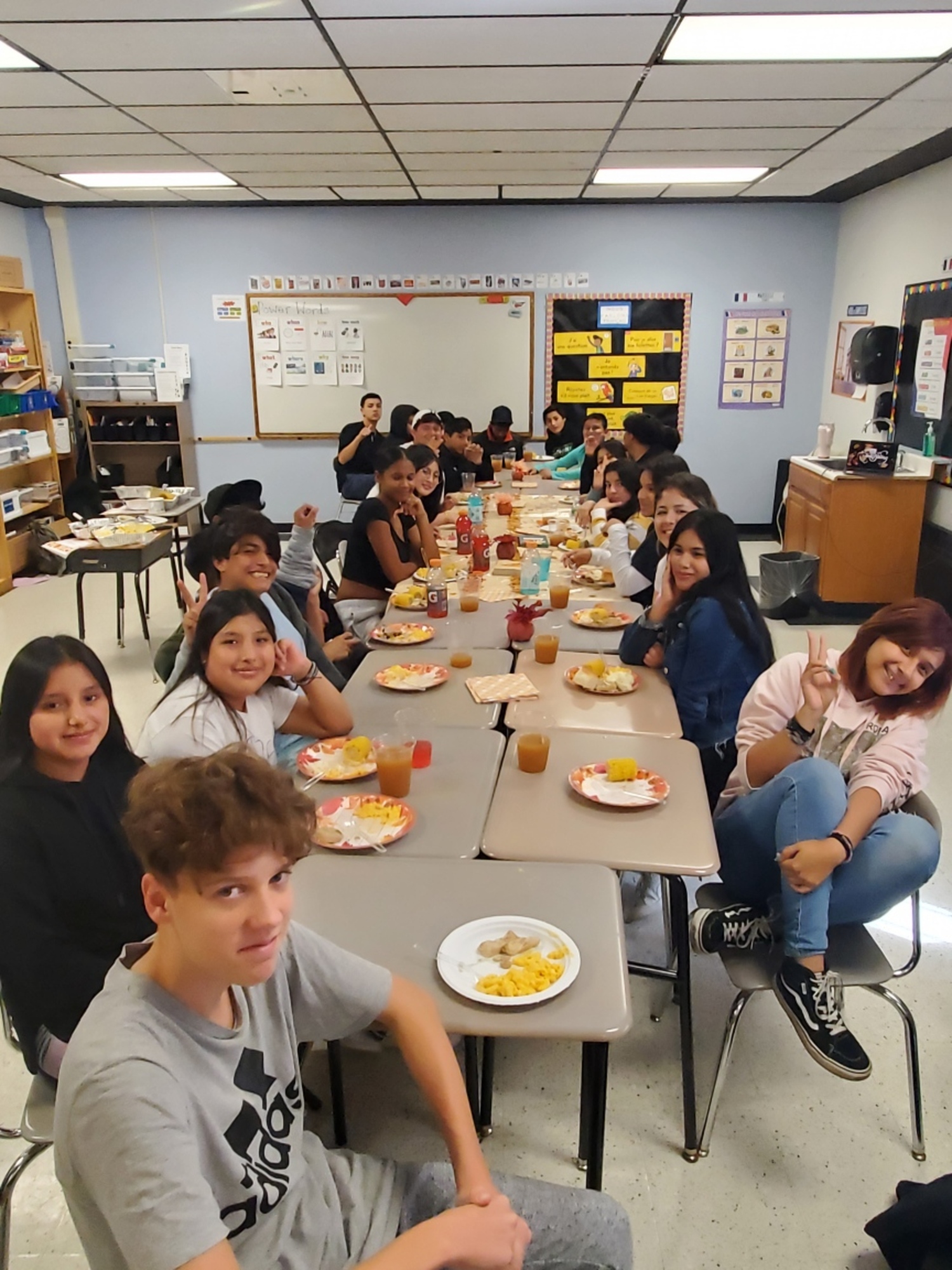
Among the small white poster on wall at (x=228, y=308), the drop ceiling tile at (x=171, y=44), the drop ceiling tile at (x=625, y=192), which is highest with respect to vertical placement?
the drop ceiling tile at (x=625, y=192)

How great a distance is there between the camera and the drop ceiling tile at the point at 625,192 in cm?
637

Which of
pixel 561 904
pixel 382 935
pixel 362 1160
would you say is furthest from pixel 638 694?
pixel 362 1160

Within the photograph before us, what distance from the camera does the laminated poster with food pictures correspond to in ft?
23.7

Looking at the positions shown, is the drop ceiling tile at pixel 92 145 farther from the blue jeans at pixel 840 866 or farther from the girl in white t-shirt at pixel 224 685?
the blue jeans at pixel 840 866

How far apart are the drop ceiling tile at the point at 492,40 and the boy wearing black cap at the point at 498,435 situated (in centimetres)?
369

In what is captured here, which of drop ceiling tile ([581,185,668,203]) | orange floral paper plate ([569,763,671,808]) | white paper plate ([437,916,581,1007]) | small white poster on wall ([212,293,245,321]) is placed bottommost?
white paper plate ([437,916,581,1007])

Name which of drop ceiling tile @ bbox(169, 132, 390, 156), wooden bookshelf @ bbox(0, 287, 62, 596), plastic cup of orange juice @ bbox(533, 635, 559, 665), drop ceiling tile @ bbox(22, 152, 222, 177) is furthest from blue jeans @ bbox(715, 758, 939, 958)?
wooden bookshelf @ bbox(0, 287, 62, 596)

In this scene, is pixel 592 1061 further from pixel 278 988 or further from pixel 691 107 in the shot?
pixel 691 107

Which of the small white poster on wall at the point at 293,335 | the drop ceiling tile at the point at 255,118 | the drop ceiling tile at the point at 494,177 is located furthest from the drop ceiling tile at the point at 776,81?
the small white poster on wall at the point at 293,335

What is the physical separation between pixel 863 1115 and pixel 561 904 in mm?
1043

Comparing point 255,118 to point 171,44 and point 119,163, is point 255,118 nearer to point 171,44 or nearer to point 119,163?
point 171,44

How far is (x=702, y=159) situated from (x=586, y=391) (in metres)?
2.31

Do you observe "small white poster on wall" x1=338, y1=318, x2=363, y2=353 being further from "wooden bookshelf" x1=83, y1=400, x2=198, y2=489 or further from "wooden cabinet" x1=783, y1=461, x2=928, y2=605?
"wooden cabinet" x1=783, y1=461, x2=928, y2=605

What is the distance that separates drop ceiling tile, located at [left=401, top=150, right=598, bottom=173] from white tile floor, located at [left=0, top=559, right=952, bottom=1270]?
4687 millimetres
